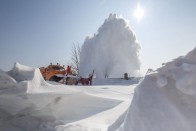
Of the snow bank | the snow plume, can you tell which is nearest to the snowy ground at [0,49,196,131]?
the snow bank

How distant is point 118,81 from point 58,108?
2058cm

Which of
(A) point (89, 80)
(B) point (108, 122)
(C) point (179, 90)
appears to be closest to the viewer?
(C) point (179, 90)

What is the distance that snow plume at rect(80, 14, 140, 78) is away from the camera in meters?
40.1

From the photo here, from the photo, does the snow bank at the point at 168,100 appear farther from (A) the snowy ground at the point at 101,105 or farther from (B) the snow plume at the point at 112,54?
(B) the snow plume at the point at 112,54

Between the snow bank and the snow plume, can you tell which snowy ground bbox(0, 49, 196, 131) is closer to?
the snow bank

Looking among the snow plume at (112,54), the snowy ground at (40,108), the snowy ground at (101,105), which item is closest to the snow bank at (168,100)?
the snowy ground at (101,105)

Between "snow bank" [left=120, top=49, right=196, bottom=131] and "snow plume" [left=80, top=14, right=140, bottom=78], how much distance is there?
1502 inches

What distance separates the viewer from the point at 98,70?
4056 centimetres

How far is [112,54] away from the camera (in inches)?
1591

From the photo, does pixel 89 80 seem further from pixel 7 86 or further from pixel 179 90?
pixel 179 90

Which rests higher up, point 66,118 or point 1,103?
point 1,103

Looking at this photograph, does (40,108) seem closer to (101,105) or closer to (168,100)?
(101,105)

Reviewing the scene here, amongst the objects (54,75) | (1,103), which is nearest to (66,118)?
(1,103)

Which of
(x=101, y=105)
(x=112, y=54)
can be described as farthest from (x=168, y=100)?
(x=112, y=54)
